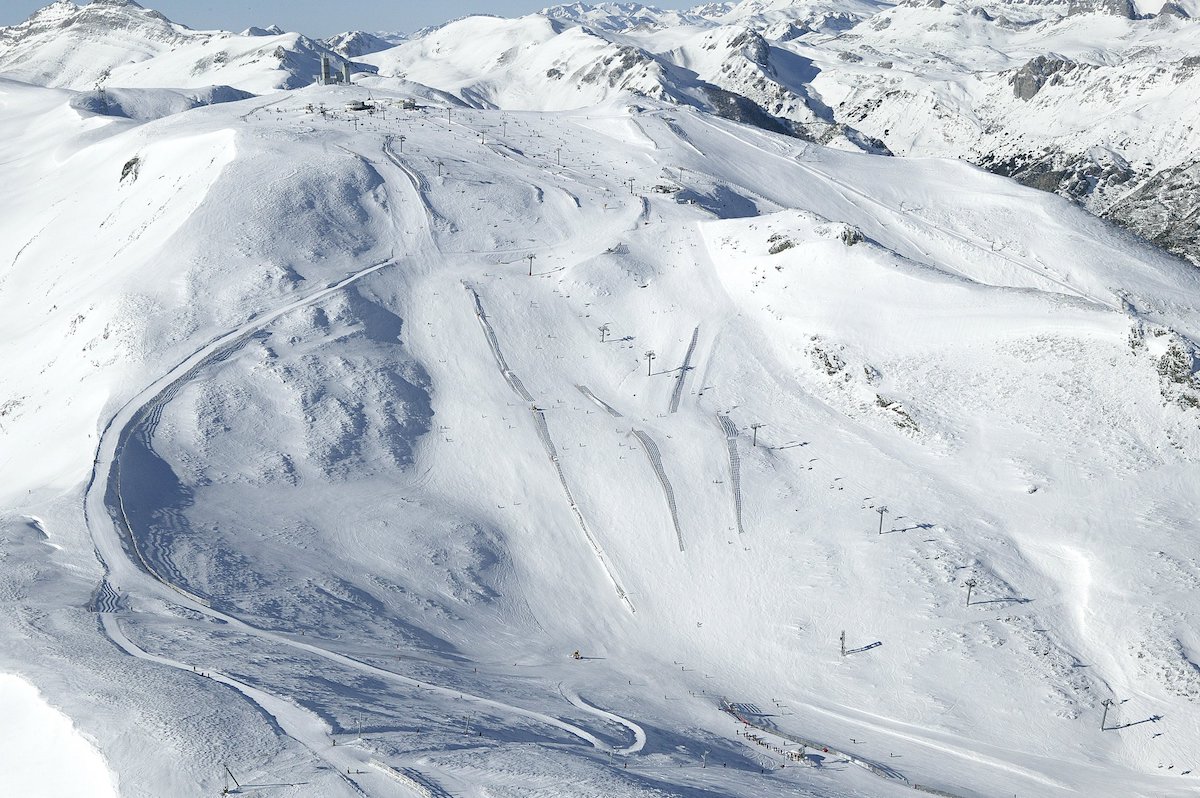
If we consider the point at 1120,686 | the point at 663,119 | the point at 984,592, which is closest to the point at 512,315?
the point at 984,592

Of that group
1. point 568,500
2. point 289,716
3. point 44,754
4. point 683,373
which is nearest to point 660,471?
point 568,500

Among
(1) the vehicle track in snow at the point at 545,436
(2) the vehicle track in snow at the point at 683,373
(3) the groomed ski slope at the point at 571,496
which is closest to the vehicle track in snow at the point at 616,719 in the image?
(3) the groomed ski slope at the point at 571,496

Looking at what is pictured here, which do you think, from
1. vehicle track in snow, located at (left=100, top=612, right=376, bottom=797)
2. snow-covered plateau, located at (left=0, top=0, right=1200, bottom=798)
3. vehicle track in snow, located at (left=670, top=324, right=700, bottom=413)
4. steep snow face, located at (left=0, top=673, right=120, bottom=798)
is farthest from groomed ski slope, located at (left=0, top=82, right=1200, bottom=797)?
steep snow face, located at (left=0, top=673, right=120, bottom=798)

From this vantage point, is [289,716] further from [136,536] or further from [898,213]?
[898,213]

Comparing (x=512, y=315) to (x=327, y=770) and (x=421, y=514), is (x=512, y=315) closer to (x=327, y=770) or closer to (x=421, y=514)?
(x=421, y=514)

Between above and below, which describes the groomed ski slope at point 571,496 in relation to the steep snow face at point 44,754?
below

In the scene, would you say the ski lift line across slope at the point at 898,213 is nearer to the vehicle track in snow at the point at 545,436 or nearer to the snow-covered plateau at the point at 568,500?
the snow-covered plateau at the point at 568,500

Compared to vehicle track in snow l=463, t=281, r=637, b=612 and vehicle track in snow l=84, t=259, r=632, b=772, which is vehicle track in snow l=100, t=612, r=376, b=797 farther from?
vehicle track in snow l=463, t=281, r=637, b=612
